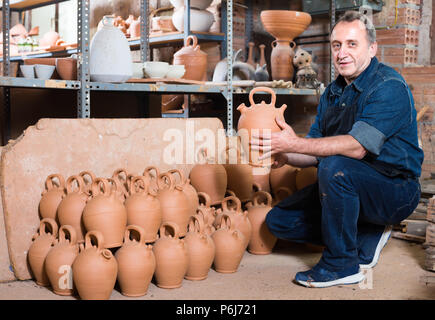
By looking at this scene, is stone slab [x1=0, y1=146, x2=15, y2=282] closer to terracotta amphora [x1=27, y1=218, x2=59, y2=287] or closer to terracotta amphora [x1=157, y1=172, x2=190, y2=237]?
terracotta amphora [x1=27, y1=218, x2=59, y2=287]

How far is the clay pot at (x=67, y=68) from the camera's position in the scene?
127 inches

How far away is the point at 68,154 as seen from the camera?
113 inches

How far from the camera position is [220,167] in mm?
3223

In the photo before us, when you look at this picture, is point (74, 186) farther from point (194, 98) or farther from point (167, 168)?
point (194, 98)

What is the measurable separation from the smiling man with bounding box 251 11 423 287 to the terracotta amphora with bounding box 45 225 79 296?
3.13ft

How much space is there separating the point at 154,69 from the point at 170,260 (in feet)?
5.01

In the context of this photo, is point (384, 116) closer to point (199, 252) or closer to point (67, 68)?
point (199, 252)

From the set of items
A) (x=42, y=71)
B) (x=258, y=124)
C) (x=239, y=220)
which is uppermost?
(x=42, y=71)

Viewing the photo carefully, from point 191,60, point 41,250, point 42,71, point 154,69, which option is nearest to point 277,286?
point 41,250

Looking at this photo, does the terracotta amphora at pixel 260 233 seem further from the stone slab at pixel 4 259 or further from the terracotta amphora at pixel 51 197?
the stone slab at pixel 4 259

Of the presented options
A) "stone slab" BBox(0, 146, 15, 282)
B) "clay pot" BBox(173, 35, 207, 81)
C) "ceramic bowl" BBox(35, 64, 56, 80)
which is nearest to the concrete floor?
"stone slab" BBox(0, 146, 15, 282)

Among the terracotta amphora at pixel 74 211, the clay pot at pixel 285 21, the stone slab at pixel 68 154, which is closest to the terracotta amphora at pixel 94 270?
the terracotta amphora at pixel 74 211

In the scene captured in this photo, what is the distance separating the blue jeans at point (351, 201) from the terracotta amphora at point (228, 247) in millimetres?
447

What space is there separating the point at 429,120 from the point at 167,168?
2640 mm
